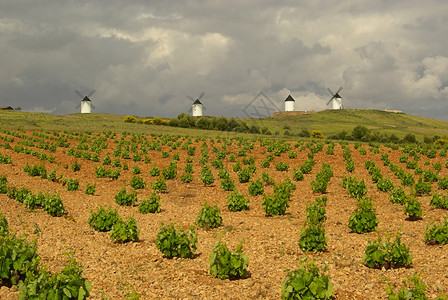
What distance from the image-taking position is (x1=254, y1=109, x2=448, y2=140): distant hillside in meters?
138

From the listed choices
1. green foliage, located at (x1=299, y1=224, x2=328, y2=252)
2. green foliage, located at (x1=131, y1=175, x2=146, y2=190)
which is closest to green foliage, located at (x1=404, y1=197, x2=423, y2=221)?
green foliage, located at (x1=299, y1=224, x2=328, y2=252)

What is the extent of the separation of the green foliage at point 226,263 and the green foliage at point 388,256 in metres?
4.22

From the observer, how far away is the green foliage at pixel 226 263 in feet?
38.7

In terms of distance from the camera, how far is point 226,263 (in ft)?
38.9

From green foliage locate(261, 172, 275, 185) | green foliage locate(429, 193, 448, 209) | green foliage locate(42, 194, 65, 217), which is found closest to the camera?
green foliage locate(42, 194, 65, 217)

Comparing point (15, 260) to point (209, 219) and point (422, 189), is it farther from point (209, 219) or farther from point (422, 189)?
point (422, 189)

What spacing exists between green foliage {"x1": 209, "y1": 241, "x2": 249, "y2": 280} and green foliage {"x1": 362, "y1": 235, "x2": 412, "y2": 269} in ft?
13.8

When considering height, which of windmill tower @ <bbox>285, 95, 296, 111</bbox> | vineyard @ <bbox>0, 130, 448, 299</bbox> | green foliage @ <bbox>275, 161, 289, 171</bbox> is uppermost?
windmill tower @ <bbox>285, 95, 296, 111</bbox>

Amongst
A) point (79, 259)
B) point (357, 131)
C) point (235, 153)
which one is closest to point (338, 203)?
point (79, 259)

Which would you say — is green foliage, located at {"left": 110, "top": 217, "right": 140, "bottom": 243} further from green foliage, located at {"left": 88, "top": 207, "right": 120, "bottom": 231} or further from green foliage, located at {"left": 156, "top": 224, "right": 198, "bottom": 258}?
green foliage, located at {"left": 156, "top": 224, "right": 198, "bottom": 258}

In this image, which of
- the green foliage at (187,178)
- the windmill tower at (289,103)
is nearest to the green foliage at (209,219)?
the green foliage at (187,178)

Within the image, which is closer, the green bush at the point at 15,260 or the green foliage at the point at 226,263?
the green bush at the point at 15,260

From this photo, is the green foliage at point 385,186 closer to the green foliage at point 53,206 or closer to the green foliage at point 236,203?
the green foliage at point 236,203

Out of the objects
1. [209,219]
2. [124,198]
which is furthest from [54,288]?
[124,198]
